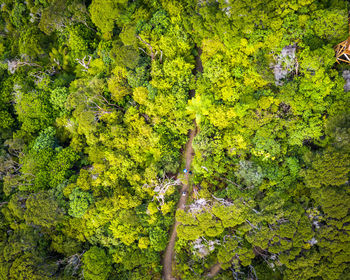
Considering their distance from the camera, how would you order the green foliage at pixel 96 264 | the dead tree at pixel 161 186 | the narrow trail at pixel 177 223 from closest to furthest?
the green foliage at pixel 96 264
the dead tree at pixel 161 186
the narrow trail at pixel 177 223

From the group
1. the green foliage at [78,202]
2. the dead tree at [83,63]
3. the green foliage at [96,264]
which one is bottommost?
the green foliage at [96,264]

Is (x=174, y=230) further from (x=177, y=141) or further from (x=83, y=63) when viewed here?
(x=83, y=63)

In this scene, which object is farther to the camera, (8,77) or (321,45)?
(8,77)

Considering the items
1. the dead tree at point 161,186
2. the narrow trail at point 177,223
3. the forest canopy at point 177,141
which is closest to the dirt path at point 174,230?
the narrow trail at point 177,223

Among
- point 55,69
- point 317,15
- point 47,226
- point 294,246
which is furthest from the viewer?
point 55,69

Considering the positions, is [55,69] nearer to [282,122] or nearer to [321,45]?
[282,122]

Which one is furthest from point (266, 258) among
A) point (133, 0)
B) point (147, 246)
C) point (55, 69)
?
point (55, 69)

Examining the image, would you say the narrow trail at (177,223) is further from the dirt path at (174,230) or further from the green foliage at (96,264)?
the green foliage at (96,264)

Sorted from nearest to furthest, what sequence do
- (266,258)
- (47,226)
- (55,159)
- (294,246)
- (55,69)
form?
(294,246) → (266,258) → (47,226) → (55,159) → (55,69)
